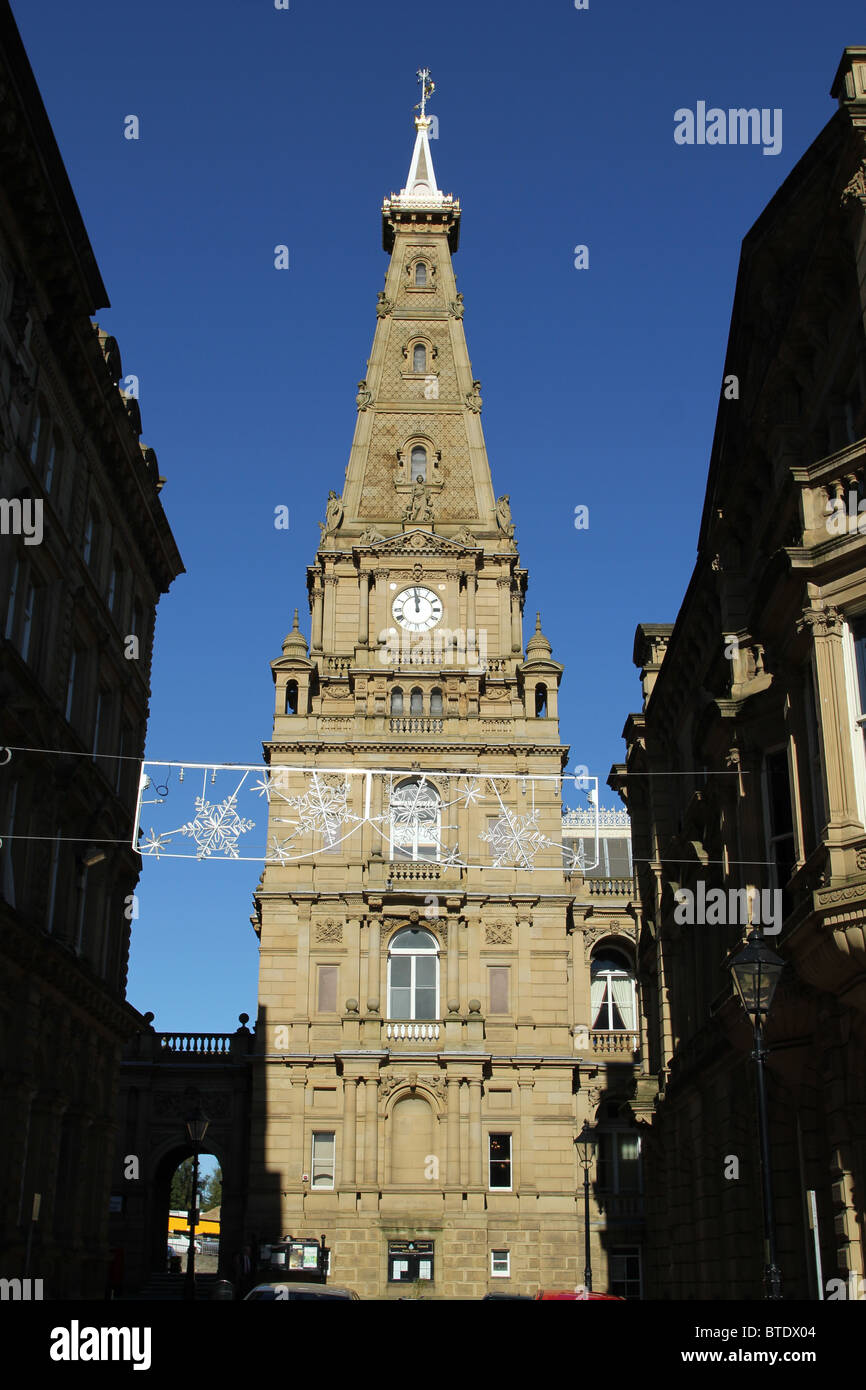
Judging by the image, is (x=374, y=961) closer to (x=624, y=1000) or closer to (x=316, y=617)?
(x=624, y=1000)

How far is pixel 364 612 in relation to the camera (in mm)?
55688

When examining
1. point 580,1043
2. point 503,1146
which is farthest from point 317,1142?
point 580,1043

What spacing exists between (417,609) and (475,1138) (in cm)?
2100

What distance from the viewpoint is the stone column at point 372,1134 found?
154ft

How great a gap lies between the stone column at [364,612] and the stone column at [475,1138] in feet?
58.0

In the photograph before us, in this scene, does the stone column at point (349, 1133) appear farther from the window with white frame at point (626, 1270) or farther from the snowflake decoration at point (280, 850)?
the window with white frame at point (626, 1270)

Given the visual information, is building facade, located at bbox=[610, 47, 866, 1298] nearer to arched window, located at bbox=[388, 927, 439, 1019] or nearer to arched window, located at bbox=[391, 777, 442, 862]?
arched window, located at bbox=[388, 927, 439, 1019]

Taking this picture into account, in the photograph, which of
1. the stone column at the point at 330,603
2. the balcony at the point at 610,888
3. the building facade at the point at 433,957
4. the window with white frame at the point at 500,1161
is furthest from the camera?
the balcony at the point at 610,888

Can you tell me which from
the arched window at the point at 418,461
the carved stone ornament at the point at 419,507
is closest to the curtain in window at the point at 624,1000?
the carved stone ornament at the point at 419,507

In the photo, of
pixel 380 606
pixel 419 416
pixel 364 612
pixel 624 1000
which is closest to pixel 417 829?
pixel 364 612

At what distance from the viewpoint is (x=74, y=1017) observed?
29859 mm
